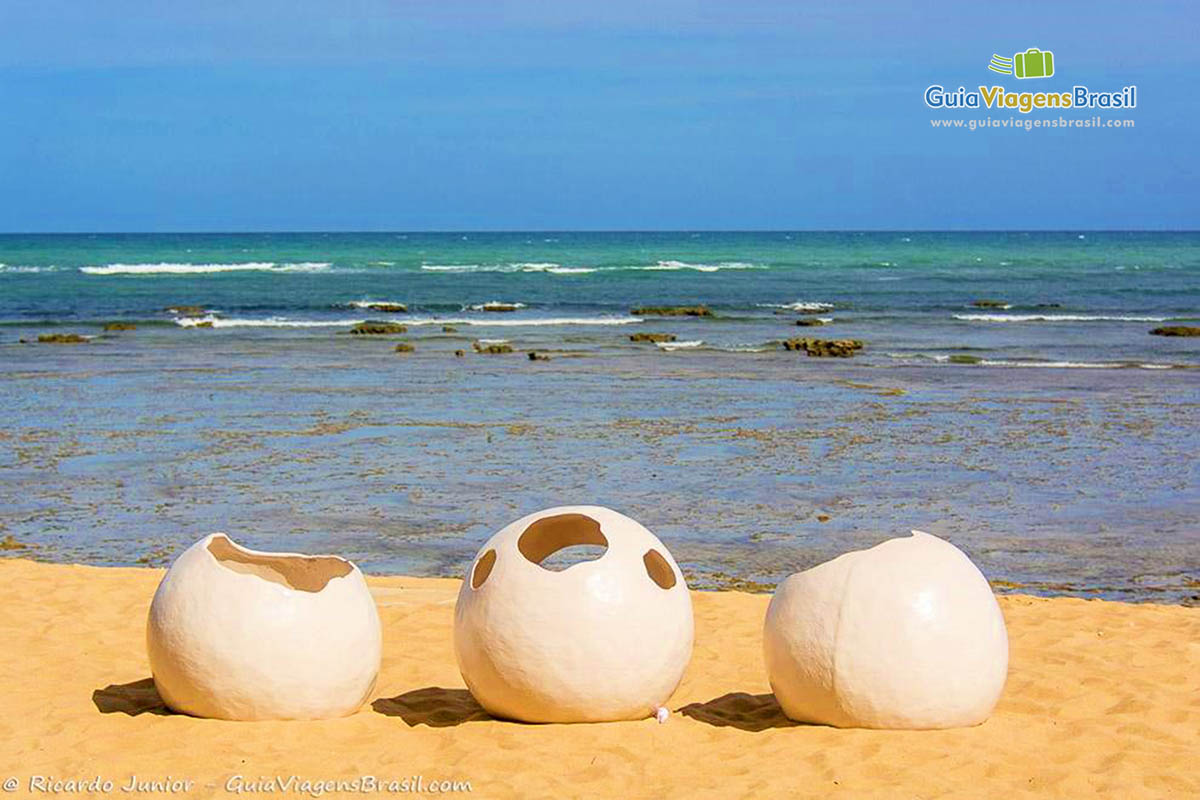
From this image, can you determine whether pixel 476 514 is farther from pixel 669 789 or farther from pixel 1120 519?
pixel 669 789

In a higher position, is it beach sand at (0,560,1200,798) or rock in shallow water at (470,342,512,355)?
rock in shallow water at (470,342,512,355)

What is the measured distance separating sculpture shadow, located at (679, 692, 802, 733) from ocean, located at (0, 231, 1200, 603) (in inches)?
125

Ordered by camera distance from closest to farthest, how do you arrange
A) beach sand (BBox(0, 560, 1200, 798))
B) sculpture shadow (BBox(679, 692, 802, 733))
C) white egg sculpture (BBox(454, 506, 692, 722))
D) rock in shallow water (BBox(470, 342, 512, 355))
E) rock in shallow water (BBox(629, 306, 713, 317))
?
beach sand (BBox(0, 560, 1200, 798))
white egg sculpture (BBox(454, 506, 692, 722))
sculpture shadow (BBox(679, 692, 802, 733))
rock in shallow water (BBox(470, 342, 512, 355))
rock in shallow water (BBox(629, 306, 713, 317))

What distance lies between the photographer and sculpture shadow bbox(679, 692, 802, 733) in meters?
7.38

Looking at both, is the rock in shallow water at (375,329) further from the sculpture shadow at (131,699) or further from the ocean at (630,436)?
the sculpture shadow at (131,699)

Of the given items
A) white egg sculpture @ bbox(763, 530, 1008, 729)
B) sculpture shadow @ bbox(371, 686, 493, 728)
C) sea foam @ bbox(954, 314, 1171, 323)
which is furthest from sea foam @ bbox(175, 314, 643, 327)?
white egg sculpture @ bbox(763, 530, 1008, 729)

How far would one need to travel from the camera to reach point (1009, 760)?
6695 millimetres

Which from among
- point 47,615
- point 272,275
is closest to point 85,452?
point 47,615

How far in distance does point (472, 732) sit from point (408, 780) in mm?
688

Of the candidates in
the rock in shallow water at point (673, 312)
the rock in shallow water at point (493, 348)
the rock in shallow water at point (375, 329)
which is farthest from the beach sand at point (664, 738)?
the rock in shallow water at point (673, 312)

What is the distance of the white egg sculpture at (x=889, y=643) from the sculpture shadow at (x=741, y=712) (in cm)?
31

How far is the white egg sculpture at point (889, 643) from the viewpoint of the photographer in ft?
22.6

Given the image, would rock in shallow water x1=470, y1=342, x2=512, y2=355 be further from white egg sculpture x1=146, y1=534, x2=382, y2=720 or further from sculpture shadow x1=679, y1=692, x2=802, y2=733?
white egg sculpture x1=146, y1=534, x2=382, y2=720

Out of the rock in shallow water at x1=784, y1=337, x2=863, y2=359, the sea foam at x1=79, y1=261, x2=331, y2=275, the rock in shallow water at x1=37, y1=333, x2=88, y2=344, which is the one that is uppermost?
the sea foam at x1=79, y1=261, x2=331, y2=275
